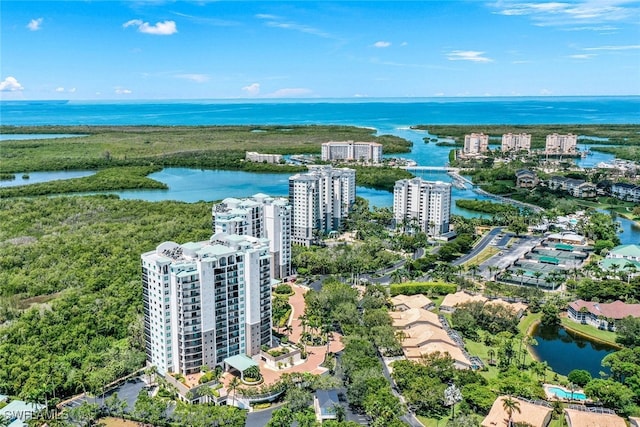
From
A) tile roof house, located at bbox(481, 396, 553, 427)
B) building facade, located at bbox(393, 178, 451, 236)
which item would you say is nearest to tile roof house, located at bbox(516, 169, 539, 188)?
building facade, located at bbox(393, 178, 451, 236)

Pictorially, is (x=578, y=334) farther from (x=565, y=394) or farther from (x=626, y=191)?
(x=626, y=191)

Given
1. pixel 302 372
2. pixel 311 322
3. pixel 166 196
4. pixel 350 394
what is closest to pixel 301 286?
pixel 311 322

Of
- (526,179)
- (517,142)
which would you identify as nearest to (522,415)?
(526,179)

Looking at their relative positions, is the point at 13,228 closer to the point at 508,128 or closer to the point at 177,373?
the point at 177,373

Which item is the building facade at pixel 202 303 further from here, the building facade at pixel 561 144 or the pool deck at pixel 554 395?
the building facade at pixel 561 144

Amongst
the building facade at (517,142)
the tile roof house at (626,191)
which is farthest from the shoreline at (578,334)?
the building facade at (517,142)

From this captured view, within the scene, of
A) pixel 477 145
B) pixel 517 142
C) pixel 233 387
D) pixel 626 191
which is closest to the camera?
pixel 233 387
